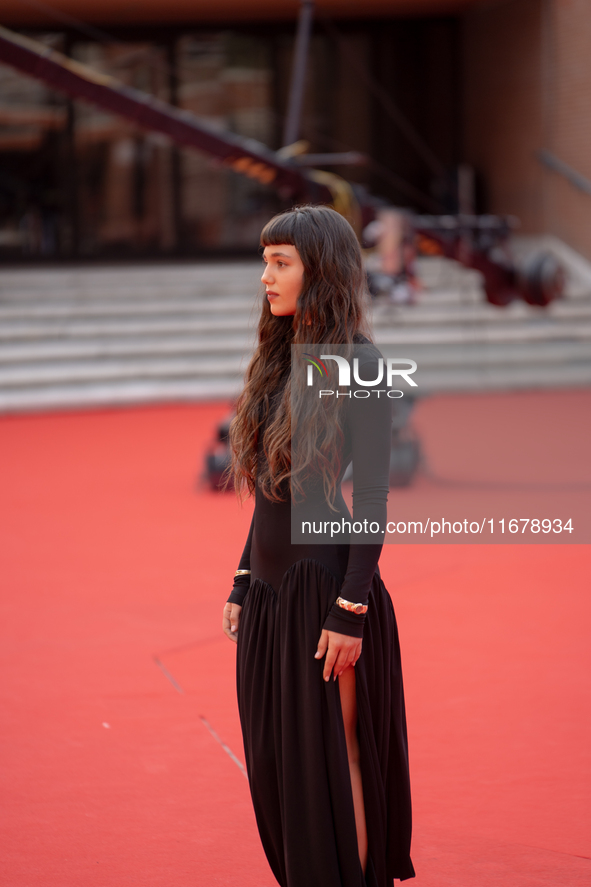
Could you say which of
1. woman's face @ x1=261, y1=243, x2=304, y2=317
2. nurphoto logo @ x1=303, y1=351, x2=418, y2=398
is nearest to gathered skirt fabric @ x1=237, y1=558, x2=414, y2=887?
nurphoto logo @ x1=303, y1=351, x2=418, y2=398

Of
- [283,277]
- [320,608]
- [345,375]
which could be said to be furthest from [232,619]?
[283,277]

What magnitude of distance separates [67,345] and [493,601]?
372 inches

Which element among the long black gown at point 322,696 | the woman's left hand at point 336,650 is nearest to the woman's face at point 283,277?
the long black gown at point 322,696

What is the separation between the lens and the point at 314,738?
204cm

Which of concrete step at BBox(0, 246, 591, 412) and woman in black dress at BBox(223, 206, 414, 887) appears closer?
woman in black dress at BBox(223, 206, 414, 887)

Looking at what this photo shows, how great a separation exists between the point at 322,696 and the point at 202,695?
5.77ft

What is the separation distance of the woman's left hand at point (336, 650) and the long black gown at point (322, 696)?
0.05 ft

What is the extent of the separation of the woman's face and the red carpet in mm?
1526

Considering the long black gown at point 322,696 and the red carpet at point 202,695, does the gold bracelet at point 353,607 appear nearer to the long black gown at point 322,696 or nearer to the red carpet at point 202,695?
the long black gown at point 322,696

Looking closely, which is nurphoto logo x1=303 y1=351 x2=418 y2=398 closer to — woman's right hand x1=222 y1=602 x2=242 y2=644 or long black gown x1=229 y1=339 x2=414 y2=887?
long black gown x1=229 y1=339 x2=414 y2=887

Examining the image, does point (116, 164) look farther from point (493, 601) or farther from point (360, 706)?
point (360, 706)

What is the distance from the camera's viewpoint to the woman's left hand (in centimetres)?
202

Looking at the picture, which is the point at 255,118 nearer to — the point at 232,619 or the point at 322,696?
the point at 232,619

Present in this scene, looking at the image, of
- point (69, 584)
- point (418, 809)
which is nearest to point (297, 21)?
point (69, 584)
